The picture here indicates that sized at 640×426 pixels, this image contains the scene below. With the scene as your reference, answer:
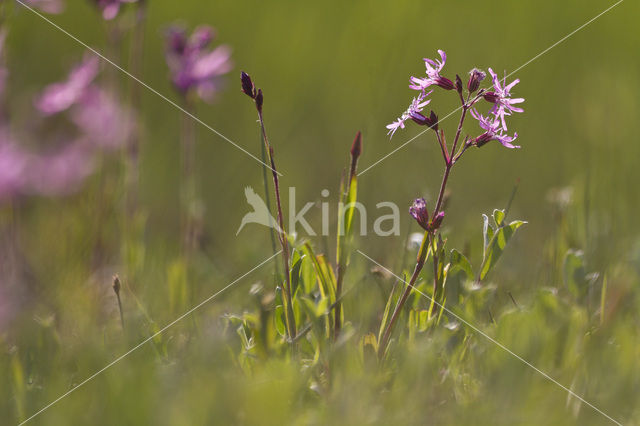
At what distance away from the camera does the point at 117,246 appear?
1.93m

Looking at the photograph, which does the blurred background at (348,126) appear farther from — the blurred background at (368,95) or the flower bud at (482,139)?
the flower bud at (482,139)

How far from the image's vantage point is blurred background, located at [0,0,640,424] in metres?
1.70

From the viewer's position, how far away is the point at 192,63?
176cm

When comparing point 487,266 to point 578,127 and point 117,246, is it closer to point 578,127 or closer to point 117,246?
point 117,246

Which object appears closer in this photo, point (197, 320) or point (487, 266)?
point (487, 266)

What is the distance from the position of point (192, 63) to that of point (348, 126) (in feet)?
3.81

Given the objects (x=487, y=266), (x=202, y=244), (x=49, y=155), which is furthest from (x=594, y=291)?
(x=49, y=155)

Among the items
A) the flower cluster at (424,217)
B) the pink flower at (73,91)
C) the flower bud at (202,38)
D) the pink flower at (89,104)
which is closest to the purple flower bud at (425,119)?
the flower cluster at (424,217)

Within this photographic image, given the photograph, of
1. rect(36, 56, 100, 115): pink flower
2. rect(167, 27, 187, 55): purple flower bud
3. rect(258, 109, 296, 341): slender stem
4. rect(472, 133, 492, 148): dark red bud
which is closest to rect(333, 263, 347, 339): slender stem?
rect(258, 109, 296, 341): slender stem

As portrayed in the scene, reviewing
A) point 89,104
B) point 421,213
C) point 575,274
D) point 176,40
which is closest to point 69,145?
point 89,104

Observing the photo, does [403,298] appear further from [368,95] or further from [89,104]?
[368,95]

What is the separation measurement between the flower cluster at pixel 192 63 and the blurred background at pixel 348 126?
11 cm

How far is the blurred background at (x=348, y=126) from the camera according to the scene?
1695 millimetres

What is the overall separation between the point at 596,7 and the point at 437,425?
2.95 m
